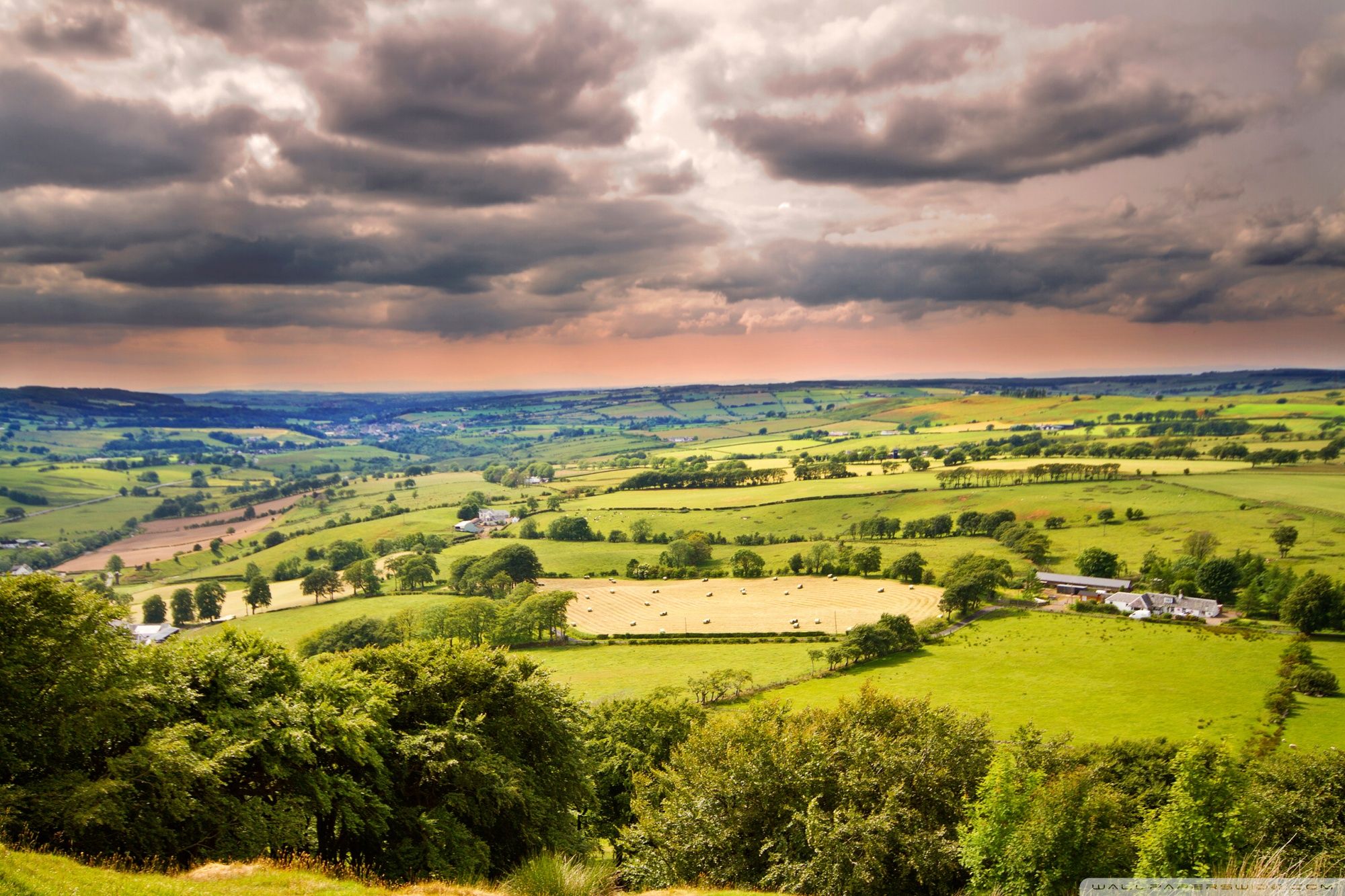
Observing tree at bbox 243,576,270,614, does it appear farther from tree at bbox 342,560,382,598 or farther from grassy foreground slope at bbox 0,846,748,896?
grassy foreground slope at bbox 0,846,748,896

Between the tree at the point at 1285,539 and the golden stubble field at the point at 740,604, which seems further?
the tree at the point at 1285,539

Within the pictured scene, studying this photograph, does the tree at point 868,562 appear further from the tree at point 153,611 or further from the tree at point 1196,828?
the tree at point 153,611

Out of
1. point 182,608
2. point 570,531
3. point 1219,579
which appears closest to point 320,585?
point 182,608

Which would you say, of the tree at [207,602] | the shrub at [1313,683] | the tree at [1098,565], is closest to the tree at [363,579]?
the tree at [207,602]

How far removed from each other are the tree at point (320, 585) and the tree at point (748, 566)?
2700 inches

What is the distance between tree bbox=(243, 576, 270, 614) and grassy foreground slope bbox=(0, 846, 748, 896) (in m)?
106

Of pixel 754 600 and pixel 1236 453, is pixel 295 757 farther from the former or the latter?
pixel 1236 453

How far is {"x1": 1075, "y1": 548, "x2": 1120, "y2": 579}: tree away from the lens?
332 feet

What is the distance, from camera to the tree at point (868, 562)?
108m

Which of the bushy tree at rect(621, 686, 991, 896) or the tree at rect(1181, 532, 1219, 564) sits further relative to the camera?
the tree at rect(1181, 532, 1219, 564)

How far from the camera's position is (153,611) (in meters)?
105

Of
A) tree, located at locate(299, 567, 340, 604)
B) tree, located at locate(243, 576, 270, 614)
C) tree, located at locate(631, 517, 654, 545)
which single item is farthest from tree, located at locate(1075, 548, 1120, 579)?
tree, located at locate(243, 576, 270, 614)

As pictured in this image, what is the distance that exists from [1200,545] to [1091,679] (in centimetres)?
5738

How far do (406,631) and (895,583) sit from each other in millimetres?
82725
